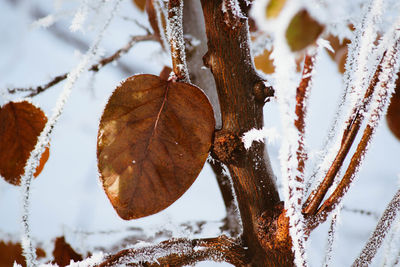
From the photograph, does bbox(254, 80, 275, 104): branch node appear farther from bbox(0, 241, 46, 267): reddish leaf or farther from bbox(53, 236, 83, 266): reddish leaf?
bbox(0, 241, 46, 267): reddish leaf

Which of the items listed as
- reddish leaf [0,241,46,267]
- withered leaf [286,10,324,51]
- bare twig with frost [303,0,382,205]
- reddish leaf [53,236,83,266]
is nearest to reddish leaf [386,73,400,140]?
bare twig with frost [303,0,382,205]

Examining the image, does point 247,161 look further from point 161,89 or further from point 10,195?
point 10,195

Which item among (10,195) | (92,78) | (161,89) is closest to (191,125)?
(161,89)

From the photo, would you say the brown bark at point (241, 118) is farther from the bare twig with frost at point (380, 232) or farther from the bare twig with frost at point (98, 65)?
the bare twig with frost at point (98, 65)

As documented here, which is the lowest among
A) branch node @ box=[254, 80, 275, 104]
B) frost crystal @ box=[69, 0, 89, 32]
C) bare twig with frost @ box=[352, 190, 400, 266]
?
bare twig with frost @ box=[352, 190, 400, 266]

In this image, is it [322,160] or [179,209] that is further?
[179,209]
